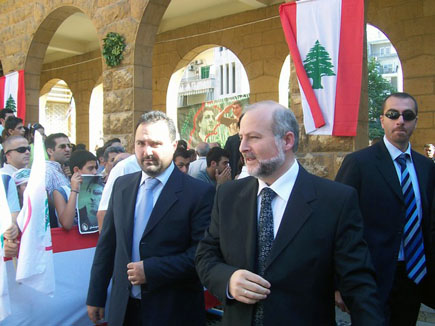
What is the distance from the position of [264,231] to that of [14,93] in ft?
32.1

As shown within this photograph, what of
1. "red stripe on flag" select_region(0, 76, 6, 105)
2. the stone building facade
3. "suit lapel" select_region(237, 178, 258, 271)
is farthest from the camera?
"red stripe on flag" select_region(0, 76, 6, 105)

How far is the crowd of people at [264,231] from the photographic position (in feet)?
5.91

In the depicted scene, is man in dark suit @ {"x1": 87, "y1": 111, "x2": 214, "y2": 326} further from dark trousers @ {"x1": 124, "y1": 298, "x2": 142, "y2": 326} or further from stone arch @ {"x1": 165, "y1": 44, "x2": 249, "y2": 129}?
stone arch @ {"x1": 165, "y1": 44, "x2": 249, "y2": 129}

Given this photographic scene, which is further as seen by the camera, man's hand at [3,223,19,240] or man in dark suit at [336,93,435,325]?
man's hand at [3,223,19,240]

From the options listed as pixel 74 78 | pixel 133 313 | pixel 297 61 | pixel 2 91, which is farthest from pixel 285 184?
pixel 74 78

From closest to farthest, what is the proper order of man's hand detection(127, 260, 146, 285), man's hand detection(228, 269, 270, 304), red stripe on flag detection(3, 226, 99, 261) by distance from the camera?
man's hand detection(228, 269, 270, 304)
man's hand detection(127, 260, 146, 285)
red stripe on flag detection(3, 226, 99, 261)

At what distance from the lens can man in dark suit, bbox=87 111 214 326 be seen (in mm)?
2492

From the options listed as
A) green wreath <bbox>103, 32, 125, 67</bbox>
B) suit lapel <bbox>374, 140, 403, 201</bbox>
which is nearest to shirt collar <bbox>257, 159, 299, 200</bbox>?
suit lapel <bbox>374, 140, 403, 201</bbox>

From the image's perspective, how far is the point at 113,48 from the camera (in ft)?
25.9

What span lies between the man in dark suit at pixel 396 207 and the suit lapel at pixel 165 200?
44.7 inches

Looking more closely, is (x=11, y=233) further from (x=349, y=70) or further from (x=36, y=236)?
(x=349, y=70)

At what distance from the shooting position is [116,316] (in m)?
2.53

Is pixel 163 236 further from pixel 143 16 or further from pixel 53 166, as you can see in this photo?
pixel 143 16

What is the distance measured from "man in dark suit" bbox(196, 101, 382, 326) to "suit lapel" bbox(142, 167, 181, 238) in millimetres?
567
